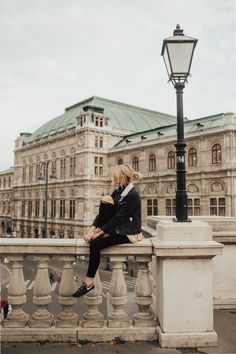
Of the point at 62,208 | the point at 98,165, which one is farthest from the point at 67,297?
the point at 62,208

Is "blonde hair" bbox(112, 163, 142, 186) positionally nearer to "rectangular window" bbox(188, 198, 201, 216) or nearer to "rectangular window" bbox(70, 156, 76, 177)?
"rectangular window" bbox(188, 198, 201, 216)

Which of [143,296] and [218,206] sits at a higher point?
[218,206]

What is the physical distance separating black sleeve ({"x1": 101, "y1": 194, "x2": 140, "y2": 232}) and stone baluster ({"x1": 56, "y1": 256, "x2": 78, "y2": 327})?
1.93ft

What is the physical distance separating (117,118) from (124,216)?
48.0 meters

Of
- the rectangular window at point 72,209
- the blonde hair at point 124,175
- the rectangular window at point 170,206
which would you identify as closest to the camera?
the blonde hair at point 124,175

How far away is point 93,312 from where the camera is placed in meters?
3.51

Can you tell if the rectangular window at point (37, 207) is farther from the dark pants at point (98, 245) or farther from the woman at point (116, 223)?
the dark pants at point (98, 245)

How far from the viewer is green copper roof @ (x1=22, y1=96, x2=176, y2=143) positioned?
50234mm

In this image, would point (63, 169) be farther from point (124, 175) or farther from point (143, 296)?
point (143, 296)

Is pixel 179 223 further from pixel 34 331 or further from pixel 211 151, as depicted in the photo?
pixel 211 151

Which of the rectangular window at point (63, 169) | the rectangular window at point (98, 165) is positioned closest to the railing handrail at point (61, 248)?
the rectangular window at point (98, 165)

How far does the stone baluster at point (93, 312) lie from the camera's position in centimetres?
345

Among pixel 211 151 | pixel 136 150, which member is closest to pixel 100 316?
pixel 211 151

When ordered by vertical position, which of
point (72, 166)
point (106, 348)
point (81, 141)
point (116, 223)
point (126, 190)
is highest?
point (81, 141)
